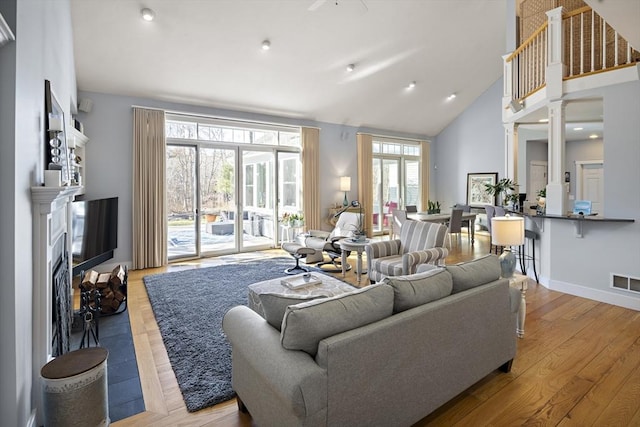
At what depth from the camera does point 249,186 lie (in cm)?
716

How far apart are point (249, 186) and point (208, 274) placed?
95.8 inches

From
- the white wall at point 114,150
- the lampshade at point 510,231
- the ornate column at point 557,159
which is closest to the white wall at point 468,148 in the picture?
the ornate column at point 557,159

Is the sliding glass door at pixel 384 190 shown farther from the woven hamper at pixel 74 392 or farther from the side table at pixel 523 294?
the woven hamper at pixel 74 392

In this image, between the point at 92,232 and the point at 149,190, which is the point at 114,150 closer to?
the point at 149,190

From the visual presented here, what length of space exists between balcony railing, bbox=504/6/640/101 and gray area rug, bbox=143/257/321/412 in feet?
16.2

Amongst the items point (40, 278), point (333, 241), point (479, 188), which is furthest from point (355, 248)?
point (479, 188)

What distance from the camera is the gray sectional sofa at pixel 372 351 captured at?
1.52 meters

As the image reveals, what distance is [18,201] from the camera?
171 centimetres

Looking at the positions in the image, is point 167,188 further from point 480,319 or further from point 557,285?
point 557,285

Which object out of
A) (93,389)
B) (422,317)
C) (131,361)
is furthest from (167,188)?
(422,317)

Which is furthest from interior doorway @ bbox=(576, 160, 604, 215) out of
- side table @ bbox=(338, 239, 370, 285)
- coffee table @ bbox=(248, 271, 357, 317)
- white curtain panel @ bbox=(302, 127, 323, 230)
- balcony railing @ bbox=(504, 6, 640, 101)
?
coffee table @ bbox=(248, 271, 357, 317)

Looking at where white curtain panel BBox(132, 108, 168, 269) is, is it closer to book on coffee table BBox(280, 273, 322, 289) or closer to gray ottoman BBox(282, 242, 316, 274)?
gray ottoman BBox(282, 242, 316, 274)

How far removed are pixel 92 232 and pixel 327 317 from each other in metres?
3.74

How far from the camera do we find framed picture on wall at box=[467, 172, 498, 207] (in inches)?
366
